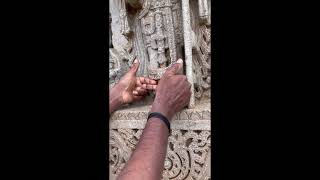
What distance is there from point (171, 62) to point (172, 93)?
0.80ft

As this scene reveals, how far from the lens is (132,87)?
1.82 metres

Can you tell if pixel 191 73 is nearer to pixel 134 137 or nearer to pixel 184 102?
pixel 184 102

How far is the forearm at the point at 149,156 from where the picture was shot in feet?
3.90

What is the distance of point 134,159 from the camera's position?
1.24 metres

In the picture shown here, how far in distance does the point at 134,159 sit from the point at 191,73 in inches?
24.5

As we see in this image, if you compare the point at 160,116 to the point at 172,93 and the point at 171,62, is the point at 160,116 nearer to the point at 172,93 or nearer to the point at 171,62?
the point at 172,93

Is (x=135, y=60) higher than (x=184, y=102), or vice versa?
(x=135, y=60)

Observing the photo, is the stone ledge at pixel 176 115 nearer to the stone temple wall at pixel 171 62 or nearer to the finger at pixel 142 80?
the stone temple wall at pixel 171 62

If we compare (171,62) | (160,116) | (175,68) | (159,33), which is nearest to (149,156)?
(160,116)

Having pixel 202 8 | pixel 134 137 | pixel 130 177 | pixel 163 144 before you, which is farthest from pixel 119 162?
pixel 202 8

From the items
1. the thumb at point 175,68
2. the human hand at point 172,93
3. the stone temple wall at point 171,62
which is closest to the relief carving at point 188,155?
the stone temple wall at point 171,62

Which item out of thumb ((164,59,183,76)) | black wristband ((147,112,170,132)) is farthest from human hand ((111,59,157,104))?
black wristband ((147,112,170,132))

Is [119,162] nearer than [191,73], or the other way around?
[191,73]

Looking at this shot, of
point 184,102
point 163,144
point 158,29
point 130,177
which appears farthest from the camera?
point 158,29
